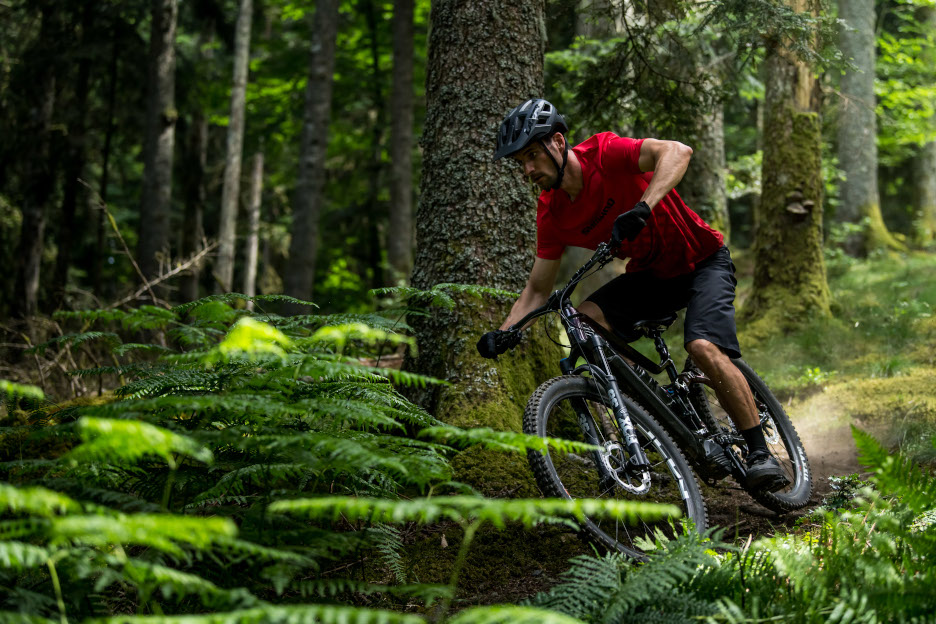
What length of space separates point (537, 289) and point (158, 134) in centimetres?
1231

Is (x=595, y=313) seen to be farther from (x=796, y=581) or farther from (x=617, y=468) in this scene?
(x=796, y=581)

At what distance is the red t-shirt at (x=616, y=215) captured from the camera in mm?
4379

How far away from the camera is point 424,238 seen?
5379 millimetres

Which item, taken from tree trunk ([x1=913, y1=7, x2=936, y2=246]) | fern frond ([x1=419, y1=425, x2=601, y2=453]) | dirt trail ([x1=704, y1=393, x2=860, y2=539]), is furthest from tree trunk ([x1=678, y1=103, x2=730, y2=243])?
tree trunk ([x1=913, y1=7, x2=936, y2=246])

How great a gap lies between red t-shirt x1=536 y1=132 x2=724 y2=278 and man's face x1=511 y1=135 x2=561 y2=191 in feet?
0.61

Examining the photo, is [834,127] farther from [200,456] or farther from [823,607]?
[200,456]

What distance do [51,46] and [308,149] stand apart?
6.51 meters

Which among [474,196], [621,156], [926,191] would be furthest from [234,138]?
[926,191]

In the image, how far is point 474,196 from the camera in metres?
5.26

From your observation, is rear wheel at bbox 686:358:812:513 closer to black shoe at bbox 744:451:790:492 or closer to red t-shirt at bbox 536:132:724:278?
black shoe at bbox 744:451:790:492

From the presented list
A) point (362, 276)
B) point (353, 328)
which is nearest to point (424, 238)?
point (353, 328)

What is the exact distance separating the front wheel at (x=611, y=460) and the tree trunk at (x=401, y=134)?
11.5 metres

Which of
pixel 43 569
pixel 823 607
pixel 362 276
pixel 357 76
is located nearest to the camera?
pixel 823 607

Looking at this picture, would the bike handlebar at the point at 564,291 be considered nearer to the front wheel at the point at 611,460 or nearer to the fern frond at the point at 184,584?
the front wheel at the point at 611,460
